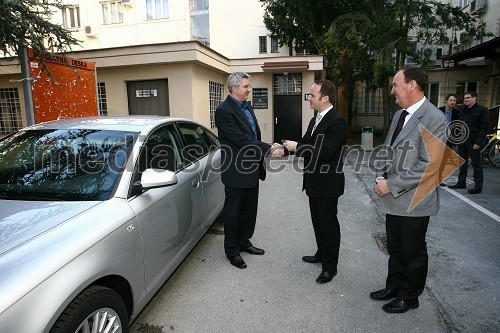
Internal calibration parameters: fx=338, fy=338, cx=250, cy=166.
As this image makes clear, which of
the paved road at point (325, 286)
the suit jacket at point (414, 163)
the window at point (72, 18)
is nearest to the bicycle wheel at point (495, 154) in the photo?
the paved road at point (325, 286)

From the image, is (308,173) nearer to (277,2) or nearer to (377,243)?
(377,243)

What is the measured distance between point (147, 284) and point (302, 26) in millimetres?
14790

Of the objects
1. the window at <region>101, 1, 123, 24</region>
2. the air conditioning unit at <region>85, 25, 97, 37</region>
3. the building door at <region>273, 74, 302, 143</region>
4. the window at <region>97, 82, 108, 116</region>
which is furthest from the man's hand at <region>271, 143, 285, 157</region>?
the air conditioning unit at <region>85, 25, 97, 37</region>

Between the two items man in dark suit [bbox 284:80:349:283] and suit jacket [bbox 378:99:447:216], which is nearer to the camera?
→ suit jacket [bbox 378:99:447:216]

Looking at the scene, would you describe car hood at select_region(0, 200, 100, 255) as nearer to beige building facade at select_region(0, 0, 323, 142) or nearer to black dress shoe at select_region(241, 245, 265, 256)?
black dress shoe at select_region(241, 245, 265, 256)

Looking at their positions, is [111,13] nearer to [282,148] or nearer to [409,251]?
[282,148]

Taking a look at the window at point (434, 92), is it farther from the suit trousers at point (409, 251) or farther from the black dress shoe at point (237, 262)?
the black dress shoe at point (237, 262)

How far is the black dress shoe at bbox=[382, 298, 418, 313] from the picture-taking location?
9.12 ft

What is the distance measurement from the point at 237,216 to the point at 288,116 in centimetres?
1003

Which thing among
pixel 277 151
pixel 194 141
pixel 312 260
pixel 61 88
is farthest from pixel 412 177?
pixel 61 88

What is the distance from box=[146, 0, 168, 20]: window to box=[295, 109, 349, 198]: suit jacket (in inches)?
816

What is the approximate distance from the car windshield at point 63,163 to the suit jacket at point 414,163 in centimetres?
213

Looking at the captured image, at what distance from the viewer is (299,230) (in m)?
4.70

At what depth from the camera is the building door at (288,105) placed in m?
13.0
